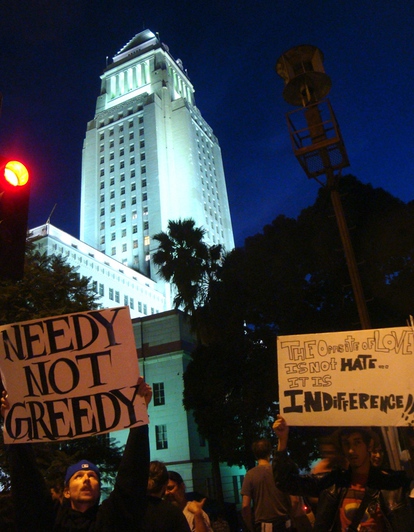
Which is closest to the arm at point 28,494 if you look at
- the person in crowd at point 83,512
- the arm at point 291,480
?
the person in crowd at point 83,512

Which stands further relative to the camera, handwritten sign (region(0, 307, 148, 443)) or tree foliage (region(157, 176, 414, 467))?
tree foliage (region(157, 176, 414, 467))

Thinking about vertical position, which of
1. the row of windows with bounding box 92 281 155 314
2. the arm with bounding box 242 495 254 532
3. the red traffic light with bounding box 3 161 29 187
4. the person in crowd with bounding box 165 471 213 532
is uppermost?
the row of windows with bounding box 92 281 155 314

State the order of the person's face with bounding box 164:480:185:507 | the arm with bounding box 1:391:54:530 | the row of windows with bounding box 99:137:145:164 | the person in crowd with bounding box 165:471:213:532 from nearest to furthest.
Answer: the arm with bounding box 1:391:54:530
the person in crowd with bounding box 165:471:213:532
the person's face with bounding box 164:480:185:507
the row of windows with bounding box 99:137:145:164

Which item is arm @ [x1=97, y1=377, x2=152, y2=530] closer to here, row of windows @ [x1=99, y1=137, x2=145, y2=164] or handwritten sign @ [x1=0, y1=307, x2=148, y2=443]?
handwritten sign @ [x1=0, y1=307, x2=148, y2=443]

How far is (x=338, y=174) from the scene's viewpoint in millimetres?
8391

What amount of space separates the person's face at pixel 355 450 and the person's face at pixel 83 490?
1.78 meters

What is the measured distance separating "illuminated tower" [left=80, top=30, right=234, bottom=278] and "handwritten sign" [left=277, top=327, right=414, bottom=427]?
72381 millimetres

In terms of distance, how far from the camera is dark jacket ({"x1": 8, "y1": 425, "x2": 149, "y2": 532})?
2.83 metres

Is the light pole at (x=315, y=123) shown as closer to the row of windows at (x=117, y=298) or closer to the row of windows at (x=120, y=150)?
the row of windows at (x=117, y=298)

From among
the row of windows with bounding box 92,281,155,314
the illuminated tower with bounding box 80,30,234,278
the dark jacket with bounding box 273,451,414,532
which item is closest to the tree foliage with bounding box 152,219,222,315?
→ the dark jacket with bounding box 273,451,414,532

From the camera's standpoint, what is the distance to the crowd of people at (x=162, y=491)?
2.86m

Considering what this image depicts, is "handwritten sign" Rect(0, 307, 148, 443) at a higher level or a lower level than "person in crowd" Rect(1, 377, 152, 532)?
higher

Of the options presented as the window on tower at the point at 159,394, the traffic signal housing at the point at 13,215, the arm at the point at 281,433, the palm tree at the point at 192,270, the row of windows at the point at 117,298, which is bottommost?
the arm at the point at 281,433

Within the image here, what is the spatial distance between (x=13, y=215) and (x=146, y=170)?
83.4 meters
